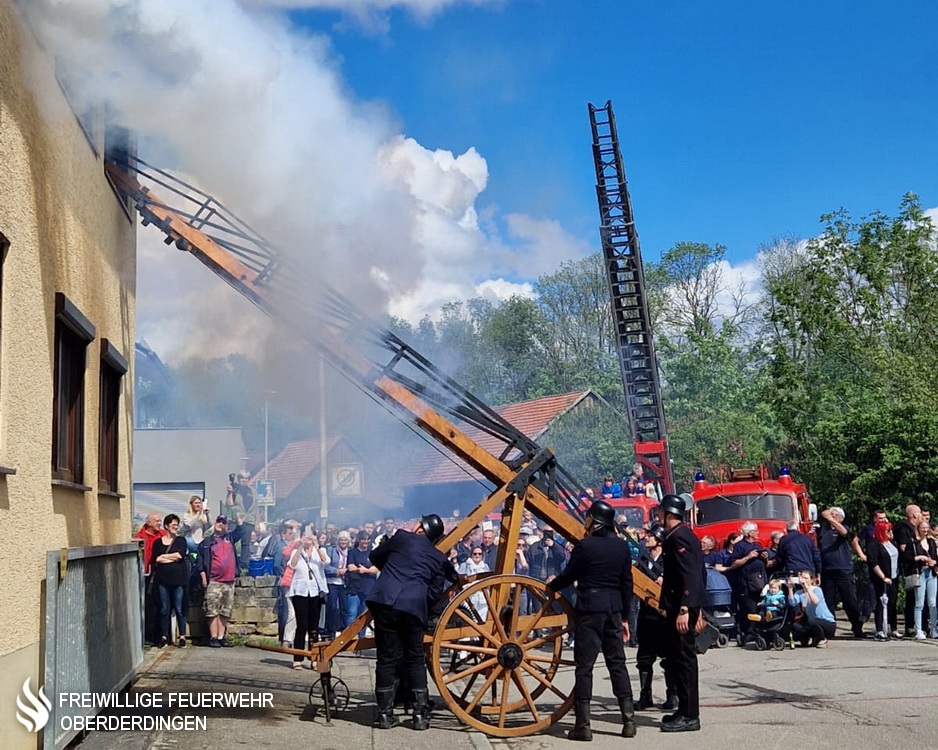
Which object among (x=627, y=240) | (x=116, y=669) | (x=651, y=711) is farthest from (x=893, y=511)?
(x=116, y=669)

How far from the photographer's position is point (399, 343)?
31.4 feet

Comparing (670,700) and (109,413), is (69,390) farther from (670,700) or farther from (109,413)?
(670,700)

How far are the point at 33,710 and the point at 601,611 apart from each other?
13.3ft

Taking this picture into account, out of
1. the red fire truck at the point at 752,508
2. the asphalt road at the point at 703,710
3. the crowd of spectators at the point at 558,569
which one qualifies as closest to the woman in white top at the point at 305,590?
the crowd of spectators at the point at 558,569

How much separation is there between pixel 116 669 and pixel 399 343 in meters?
3.66

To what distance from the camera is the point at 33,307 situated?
696cm

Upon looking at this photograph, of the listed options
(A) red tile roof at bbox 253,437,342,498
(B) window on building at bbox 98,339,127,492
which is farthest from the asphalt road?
(A) red tile roof at bbox 253,437,342,498

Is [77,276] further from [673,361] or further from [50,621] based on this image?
[673,361]

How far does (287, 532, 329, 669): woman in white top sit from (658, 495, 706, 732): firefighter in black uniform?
19.9 feet

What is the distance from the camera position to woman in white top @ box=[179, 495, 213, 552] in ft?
49.3

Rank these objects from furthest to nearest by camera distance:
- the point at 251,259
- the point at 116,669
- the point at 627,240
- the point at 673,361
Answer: the point at 673,361
the point at 627,240
the point at 251,259
the point at 116,669

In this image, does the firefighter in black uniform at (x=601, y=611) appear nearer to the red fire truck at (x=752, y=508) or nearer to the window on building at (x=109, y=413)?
the window on building at (x=109, y=413)

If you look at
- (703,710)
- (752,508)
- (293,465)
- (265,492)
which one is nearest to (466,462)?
(703,710)

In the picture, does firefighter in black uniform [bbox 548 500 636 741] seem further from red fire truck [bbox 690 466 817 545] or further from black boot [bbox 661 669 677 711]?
red fire truck [bbox 690 466 817 545]
